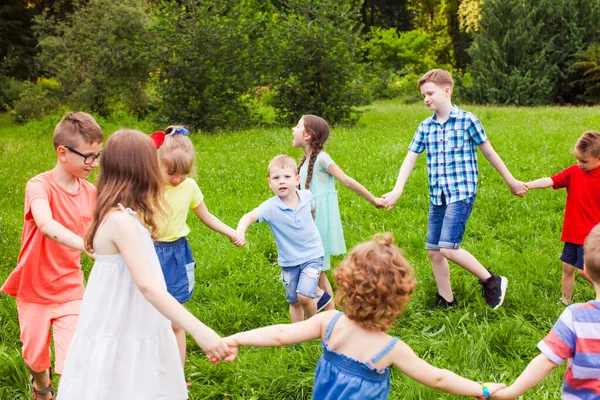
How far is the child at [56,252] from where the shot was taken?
3.59 m

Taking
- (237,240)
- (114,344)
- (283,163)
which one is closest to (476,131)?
(283,163)

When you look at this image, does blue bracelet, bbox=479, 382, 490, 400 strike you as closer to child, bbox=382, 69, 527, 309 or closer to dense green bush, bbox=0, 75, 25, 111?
child, bbox=382, 69, 527, 309

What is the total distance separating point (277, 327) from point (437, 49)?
46.6 m

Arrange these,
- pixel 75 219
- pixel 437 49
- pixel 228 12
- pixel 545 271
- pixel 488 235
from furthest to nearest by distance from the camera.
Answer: pixel 437 49 < pixel 228 12 < pixel 488 235 < pixel 545 271 < pixel 75 219

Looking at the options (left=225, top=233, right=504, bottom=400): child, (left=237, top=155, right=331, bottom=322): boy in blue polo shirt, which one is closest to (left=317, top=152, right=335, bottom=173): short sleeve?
(left=237, top=155, right=331, bottom=322): boy in blue polo shirt

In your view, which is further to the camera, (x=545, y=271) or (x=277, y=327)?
(x=545, y=271)

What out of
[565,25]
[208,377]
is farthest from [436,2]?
[208,377]

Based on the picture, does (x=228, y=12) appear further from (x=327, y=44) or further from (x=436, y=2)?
(x=436, y=2)

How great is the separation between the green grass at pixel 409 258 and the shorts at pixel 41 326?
2.49 feet

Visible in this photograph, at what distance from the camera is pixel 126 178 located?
9.76 feet

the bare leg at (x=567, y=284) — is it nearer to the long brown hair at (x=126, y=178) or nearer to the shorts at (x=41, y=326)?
the long brown hair at (x=126, y=178)

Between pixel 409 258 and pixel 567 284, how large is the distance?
1675mm

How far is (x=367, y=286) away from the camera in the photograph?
2.53m

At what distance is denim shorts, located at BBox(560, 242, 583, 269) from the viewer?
5.08 m
